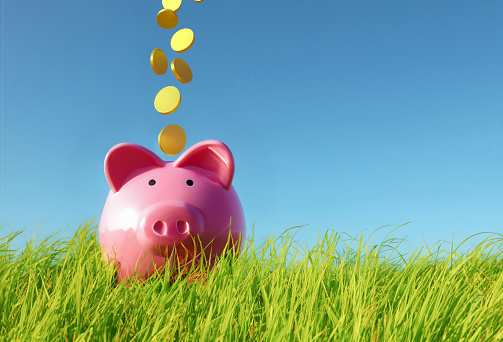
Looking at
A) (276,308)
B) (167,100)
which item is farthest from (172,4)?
(276,308)

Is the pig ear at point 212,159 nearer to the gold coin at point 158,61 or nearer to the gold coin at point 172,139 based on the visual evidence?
the gold coin at point 172,139

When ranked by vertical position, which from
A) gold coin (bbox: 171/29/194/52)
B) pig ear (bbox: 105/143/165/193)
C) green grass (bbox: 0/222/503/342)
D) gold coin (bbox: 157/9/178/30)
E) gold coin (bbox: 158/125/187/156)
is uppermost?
gold coin (bbox: 157/9/178/30)

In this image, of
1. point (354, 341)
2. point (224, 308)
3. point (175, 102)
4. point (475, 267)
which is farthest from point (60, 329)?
point (475, 267)

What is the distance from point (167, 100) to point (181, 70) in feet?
0.84

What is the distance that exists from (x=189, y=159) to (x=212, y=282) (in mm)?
1099

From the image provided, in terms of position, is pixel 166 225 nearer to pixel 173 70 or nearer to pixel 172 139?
pixel 172 139

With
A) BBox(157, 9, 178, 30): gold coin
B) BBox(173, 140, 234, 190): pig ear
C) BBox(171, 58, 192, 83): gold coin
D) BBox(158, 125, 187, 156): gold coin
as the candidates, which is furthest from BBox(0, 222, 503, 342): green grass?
BBox(157, 9, 178, 30): gold coin

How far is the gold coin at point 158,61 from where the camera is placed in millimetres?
3191

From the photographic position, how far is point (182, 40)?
10.5 feet

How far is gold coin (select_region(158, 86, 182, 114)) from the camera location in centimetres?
318

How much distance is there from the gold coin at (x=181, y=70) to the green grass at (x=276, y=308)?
1454 millimetres

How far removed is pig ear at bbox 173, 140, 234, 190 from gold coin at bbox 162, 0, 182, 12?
1086 millimetres

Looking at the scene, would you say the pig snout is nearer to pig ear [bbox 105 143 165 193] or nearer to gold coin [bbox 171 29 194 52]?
pig ear [bbox 105 143 165 193]

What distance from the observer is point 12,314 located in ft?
6.96
